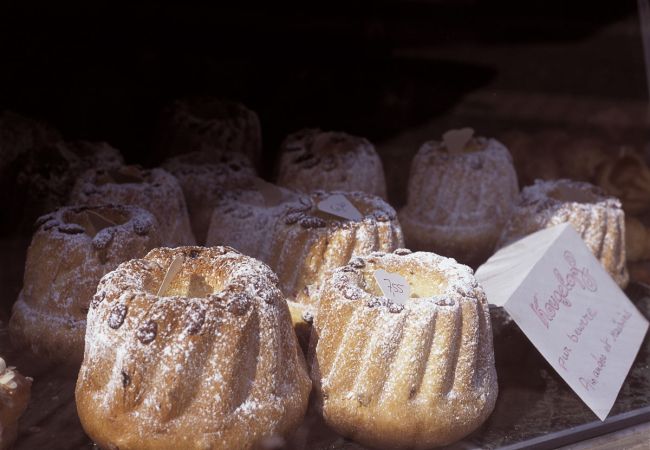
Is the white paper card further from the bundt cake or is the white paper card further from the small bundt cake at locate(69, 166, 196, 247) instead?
the bundt cake

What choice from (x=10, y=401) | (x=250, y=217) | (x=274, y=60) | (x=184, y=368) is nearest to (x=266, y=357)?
(x=184, y=368)

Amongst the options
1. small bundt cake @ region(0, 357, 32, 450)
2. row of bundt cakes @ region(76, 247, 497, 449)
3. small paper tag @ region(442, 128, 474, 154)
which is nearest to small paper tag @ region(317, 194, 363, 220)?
row of bundt cakes @ region(76, 247, 497, 449)

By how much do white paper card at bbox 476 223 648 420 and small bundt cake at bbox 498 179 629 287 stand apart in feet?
0.34

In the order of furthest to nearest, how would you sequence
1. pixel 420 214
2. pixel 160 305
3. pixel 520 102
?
pixel 520 102 → pixel 420 214 → pixel 160 305

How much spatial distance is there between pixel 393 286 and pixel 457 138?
3.03 ft

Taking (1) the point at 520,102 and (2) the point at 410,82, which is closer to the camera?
(2) the point at 410,82

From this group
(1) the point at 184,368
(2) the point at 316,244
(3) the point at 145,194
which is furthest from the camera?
(3) the point at 145,194

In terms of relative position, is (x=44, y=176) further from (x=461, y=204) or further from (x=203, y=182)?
(x=461, y=204)

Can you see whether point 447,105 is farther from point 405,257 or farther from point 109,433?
point 109,433

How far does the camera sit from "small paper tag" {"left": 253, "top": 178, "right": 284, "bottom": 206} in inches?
75.1

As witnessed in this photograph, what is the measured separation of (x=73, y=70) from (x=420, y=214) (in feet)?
3.56

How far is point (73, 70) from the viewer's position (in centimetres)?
200

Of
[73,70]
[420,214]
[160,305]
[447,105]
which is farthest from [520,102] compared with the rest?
[160,305]

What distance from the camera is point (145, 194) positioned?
5.80 ft
